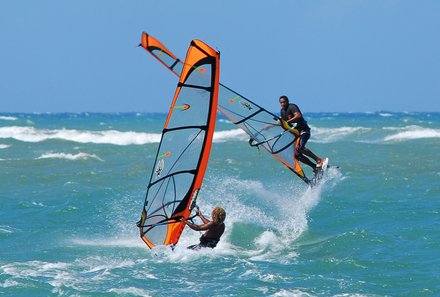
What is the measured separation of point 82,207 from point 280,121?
4440 millimetres

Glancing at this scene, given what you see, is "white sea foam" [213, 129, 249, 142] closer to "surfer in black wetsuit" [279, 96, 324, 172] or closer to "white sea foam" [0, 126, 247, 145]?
"white sea foam" [0, 126, 247, 145]

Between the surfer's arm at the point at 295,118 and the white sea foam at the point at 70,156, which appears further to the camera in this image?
the white sea foam at the point at 70,156

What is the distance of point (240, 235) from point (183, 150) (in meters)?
2.19

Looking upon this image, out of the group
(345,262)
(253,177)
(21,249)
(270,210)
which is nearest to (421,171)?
(253,177)

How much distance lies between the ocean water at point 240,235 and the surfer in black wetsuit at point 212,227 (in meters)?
0.20

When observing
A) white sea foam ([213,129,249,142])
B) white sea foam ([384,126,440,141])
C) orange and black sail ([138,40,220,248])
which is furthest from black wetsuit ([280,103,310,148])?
white sea foam ([213,129,249,142])

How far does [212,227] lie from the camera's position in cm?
975

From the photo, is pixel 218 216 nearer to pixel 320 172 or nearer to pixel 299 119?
pixel 299 119

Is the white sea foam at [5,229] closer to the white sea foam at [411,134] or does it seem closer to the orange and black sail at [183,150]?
the orange and black sail at [183,150]

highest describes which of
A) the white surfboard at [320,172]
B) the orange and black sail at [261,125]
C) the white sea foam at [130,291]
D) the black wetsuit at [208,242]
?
the orange and black sail at [261,125]

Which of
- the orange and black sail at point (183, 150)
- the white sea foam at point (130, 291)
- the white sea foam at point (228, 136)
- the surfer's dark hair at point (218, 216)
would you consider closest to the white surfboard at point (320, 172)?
the orange and black sail at point (183, 150)

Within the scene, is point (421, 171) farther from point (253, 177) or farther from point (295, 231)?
point (295, 231)

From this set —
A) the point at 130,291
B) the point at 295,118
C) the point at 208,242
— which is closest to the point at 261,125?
the point at 295,118

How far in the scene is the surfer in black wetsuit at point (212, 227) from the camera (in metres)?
9.66
